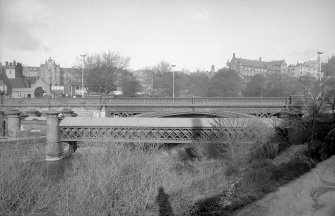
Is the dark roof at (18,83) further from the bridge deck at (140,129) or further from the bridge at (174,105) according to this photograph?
the bridge deck at (140,129)

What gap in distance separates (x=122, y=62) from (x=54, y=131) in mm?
31254

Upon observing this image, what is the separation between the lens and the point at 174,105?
81.2ft

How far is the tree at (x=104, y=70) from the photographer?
44.5 metres

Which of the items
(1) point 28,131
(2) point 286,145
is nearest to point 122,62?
(1) point 28,131

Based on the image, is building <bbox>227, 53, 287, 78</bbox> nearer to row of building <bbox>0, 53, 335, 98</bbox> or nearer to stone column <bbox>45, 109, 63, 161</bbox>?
row of building <bbox>0, 53, 335, 98</bbox>

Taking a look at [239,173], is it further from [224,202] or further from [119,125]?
[119,125]

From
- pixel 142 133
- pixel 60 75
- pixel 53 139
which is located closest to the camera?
pixel 53 139

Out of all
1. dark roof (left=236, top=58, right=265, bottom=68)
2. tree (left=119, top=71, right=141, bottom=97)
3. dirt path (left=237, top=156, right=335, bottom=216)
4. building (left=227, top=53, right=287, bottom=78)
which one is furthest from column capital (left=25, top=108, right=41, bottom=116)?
dark roof (left=236, top=58, right=265, bottom=68)

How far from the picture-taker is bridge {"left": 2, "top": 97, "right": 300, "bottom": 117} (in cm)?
2442

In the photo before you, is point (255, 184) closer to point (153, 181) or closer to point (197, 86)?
point (153, 181)

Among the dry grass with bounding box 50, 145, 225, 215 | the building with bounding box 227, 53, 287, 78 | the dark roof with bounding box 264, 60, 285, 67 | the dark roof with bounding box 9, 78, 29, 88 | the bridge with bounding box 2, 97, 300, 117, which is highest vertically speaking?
the dark roof with bounding box 264, 60, 285, 67

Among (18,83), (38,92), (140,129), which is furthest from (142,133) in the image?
(18,83)

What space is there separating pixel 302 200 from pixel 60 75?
353ft

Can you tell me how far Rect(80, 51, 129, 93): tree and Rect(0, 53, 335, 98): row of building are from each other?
10.8ft
